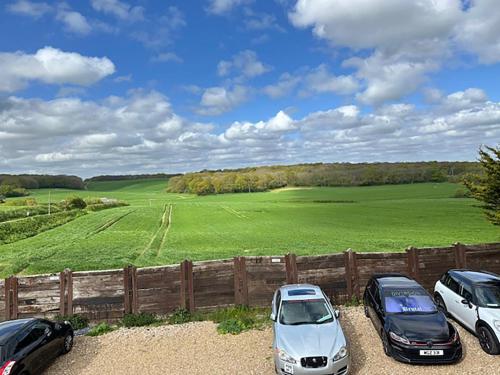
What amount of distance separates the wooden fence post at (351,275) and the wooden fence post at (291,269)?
2030 millimetres

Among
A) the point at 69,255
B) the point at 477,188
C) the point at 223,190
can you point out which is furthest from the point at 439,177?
the point at 69,255

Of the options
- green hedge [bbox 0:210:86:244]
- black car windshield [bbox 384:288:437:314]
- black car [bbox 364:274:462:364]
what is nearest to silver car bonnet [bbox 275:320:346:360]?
black car [bbox 364:274:462:364]

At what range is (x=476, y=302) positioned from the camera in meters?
11.1

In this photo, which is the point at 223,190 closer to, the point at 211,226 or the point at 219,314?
the point at 211,226

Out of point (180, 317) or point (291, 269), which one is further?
point (291, 269)

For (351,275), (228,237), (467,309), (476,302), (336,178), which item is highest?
(336,178)

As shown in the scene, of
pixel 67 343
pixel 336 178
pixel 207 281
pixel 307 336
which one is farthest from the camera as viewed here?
pixel 336 178

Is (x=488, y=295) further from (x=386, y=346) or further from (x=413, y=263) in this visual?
(x=413, y=263)

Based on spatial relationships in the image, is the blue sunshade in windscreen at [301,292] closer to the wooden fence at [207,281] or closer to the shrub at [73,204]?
the wooden fence at [207,281]

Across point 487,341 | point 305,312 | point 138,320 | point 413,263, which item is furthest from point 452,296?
point 138,320

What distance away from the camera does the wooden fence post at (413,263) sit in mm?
15023

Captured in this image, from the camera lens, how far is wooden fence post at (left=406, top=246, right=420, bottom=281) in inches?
591

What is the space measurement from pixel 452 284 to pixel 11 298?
15296 millimetres

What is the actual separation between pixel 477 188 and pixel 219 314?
1740 centimetres
